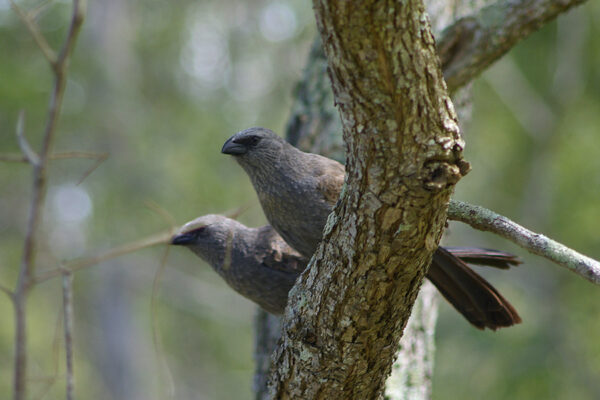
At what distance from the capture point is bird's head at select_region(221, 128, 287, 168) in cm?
329

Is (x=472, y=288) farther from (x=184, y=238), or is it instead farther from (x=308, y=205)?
(x=184, y=238)

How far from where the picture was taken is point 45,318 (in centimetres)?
1273

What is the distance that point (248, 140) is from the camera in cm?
333

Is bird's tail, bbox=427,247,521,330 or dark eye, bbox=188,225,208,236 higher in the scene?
dark eye, bbox=188,225,208,236

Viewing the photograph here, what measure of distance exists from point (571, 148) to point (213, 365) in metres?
11.3

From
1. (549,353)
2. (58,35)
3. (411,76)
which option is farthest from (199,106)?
(411,76)

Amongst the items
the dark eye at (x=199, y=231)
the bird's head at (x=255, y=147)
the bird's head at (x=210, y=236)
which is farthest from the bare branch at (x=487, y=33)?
→ the dark eye at (x=199, y=231)

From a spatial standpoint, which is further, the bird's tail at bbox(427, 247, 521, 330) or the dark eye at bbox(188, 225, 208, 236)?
the dark eye at bbox(188, 225, 208, 236)

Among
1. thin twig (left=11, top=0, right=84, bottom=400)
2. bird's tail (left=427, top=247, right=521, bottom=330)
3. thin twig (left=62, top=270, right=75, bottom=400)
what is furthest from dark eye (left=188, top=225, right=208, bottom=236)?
bird's tail (left=427, top=247, right=521, bottom=330)

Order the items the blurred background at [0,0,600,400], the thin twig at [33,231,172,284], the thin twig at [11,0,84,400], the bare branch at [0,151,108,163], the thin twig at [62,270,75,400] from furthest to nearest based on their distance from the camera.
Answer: the blurred background at [0,0,600,400]
the thin twig at [33,231,172,284]
the bare branch at [0,151,108,163]
the thin twig at [62,270,75,400]
the thin twig at [11,0,84,400]

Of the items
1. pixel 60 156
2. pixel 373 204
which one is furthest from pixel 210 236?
pixel 373 204

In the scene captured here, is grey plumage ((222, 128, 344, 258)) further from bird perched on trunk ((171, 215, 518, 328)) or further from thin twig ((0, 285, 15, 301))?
thin twig ((0, 285, 15, 301))

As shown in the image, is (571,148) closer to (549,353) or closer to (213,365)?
(549,353)

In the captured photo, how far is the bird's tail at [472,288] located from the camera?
2.94 metres
